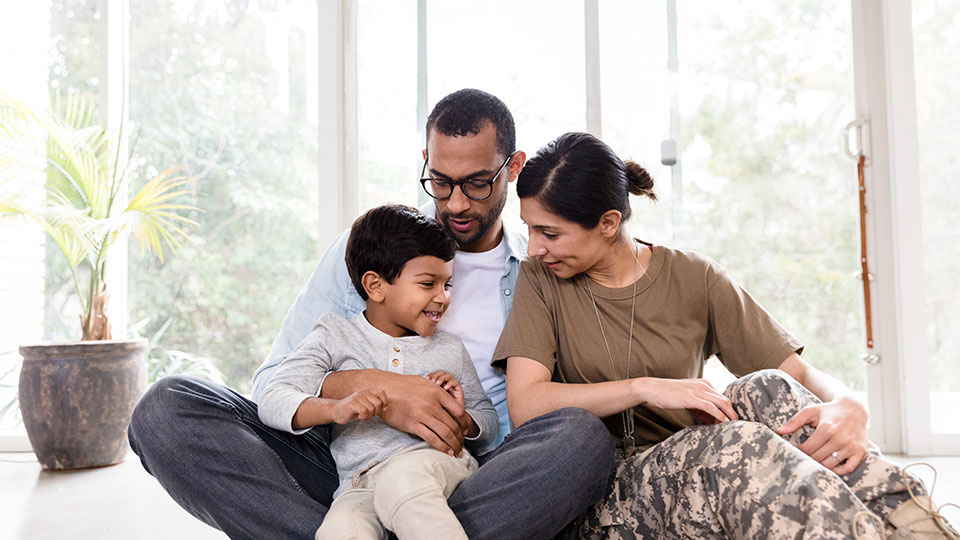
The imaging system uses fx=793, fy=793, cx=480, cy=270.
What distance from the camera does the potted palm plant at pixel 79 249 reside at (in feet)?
10.1

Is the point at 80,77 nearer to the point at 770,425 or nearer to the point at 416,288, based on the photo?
the point at 416,288

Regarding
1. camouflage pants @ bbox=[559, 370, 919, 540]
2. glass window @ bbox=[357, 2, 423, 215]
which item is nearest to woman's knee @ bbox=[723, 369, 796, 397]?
camouflage pants @ bbox=[559, 370, 919, 540]

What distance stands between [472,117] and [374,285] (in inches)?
19.5

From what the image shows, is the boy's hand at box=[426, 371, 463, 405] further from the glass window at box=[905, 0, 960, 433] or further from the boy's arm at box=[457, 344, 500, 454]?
the glass window at box=[905, 0, 960, 433]

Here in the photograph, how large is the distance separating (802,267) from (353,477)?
237 centimetres

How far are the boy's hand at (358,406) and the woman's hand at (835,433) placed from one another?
70 cm

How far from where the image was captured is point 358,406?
4.58ft

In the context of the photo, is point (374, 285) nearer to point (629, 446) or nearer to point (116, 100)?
point (629, 446)

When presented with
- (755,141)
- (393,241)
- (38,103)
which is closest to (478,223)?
(393,241)

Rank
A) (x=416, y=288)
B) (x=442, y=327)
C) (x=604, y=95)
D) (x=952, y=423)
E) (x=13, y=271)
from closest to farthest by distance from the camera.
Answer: (x=416, y=288) → (x=442, y=327) → (x=952, y=423) → (x=604, y=95) → (x=13, y=271)

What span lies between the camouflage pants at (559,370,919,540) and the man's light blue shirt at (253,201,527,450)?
15.6 inches

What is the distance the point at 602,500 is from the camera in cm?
149

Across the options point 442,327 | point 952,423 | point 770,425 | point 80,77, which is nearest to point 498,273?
point 442,327

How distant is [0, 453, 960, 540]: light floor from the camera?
2.14 metres
